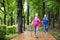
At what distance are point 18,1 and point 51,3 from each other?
18.8 feet

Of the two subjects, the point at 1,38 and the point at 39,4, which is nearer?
the point at 1,38

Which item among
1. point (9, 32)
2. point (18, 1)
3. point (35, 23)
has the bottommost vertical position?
point (9, 32)

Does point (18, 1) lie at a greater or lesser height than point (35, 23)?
greater

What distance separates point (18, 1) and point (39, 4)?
20.2 meters

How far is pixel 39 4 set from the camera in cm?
4597

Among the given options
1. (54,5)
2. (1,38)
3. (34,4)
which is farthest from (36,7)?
(1,38)

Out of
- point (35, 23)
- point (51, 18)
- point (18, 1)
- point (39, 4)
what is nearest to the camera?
point (35, 23)

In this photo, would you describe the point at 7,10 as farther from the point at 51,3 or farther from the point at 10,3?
the point at 51,3

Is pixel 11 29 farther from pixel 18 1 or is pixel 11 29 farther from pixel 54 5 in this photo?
pixel 54 5

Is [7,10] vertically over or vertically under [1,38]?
over

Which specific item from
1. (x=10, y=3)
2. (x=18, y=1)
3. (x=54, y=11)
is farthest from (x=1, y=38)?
(x=54, y=11)

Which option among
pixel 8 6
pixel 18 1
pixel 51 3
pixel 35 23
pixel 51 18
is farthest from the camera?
pixel 51 18

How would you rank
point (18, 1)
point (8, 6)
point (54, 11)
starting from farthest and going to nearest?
1. point (54, 11)
2. point (8, 6)
3. point (18, 1)

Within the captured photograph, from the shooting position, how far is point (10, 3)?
3369 centimetres
